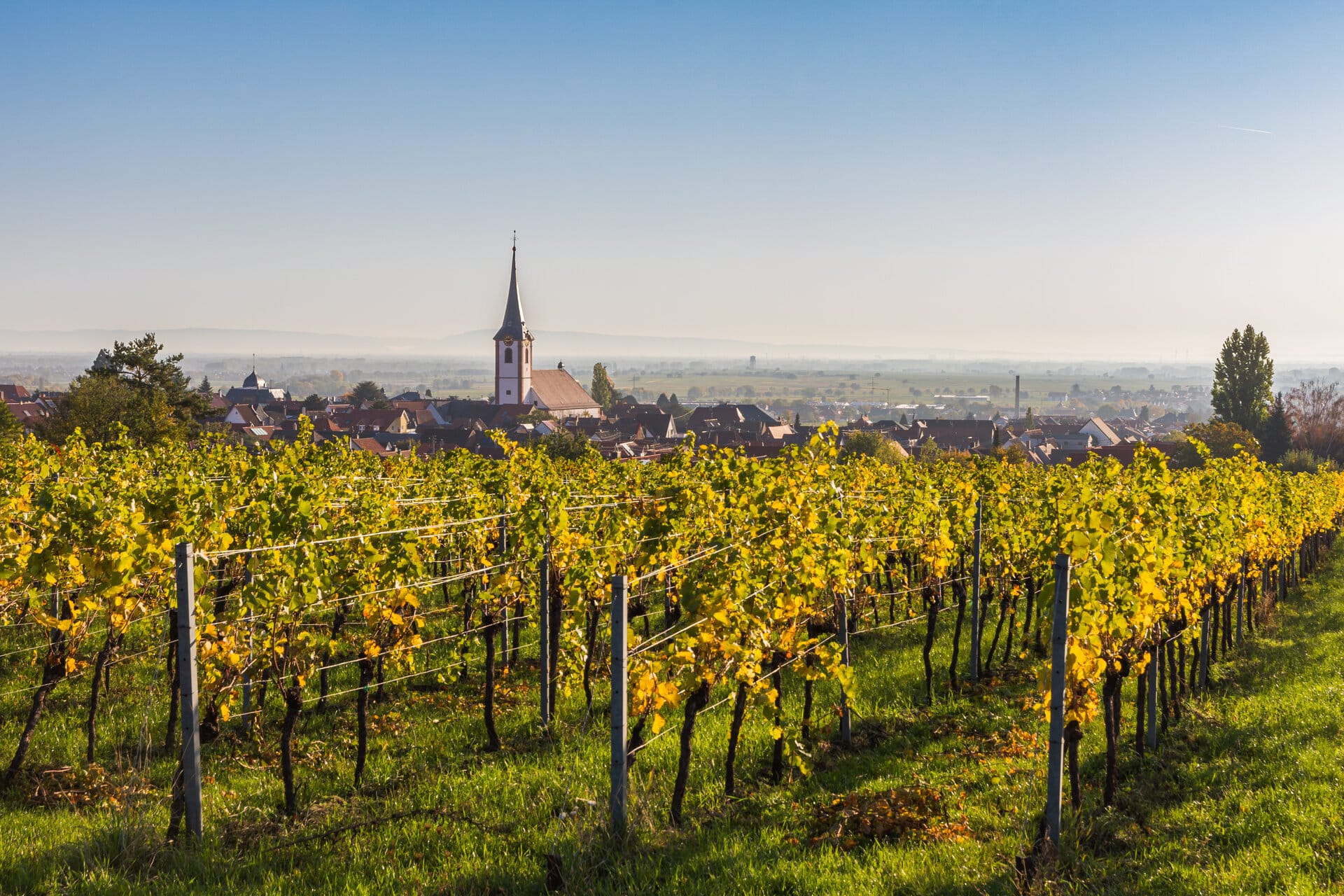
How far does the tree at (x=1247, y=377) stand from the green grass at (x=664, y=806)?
66312 millimetres

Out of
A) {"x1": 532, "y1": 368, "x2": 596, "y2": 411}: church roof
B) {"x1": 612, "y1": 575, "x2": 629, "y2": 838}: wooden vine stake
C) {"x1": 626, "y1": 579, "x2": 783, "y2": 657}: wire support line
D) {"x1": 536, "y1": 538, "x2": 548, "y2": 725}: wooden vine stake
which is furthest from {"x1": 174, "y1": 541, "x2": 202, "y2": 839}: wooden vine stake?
{"x1": 532, "y1": 368, "x2": 596, "y2": 411}: church roof

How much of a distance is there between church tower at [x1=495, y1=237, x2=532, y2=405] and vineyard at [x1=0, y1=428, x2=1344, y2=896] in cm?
9362

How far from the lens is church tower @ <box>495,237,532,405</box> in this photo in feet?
348

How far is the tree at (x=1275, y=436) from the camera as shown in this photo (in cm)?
6600

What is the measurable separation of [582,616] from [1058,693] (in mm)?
4598

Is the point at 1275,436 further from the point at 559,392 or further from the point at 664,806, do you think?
the point at 559,392

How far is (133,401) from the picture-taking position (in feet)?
129

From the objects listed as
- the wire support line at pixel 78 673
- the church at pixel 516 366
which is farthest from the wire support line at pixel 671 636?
the church at pixel 516 366

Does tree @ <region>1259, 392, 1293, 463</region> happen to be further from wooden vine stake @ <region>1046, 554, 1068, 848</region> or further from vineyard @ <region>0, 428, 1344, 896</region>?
wooden vine stake @ <region>1046, 554, 1068, 848</region>

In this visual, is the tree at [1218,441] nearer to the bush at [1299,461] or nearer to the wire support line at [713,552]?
the bush at [1299,461]

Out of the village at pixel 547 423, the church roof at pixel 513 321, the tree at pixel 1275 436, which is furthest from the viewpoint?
the church roof at pixel 513 321

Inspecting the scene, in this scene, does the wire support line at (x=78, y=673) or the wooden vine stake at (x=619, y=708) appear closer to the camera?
the wooden vine stake at (x=619, y=708)

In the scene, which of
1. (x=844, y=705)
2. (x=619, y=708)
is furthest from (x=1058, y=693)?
(x=844, y=705)

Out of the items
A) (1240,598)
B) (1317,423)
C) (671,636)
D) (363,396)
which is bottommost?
(363,396)
